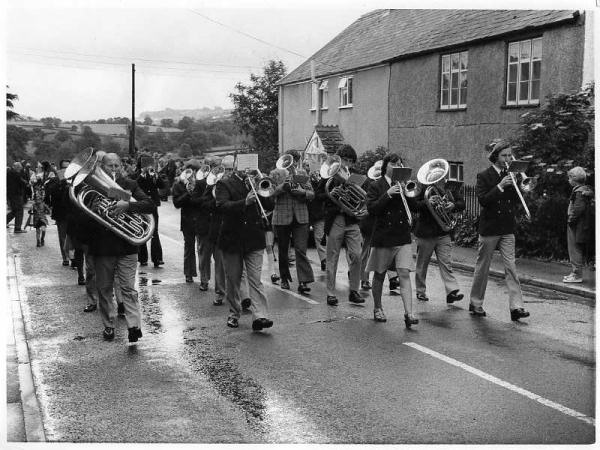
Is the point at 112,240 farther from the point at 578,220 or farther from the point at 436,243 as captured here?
the point at 578,220

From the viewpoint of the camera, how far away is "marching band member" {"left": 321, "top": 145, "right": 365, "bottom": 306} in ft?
36.0

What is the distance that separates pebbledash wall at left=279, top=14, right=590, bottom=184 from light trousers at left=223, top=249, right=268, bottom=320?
10.6 m

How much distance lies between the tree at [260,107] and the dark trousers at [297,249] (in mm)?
32803

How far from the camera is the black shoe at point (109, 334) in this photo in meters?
9.09

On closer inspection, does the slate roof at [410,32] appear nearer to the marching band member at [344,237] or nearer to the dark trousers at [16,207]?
the marching band member at [344,237]

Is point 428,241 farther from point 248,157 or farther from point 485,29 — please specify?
point 485,29

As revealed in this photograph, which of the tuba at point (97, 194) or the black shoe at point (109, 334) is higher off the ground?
the tuba at point (97, 194)

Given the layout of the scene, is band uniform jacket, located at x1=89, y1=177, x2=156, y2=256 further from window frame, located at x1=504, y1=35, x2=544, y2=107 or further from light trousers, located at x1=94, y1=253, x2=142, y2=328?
window frame, located at x1=504, y1=35, x2=544, y2=107

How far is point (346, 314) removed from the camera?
10.2 metres

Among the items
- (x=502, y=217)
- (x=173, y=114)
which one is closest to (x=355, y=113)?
(x=173, y=114)

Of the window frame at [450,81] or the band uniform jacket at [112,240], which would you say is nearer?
the band uniform jacket at [112,240]

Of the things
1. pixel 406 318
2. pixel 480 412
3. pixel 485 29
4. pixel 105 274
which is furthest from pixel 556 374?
pixel 485 29

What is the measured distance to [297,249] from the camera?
11.8 metres

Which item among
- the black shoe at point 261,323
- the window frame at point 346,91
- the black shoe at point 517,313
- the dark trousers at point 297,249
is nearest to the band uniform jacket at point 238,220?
the black shoe at point 261,323
